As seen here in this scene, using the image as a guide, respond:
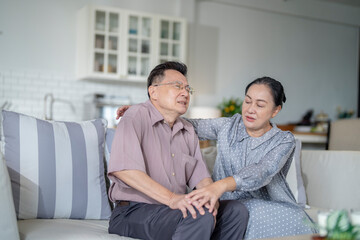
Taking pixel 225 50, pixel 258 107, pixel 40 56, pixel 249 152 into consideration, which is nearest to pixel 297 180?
pixel 249 152

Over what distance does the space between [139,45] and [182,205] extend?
3.80m

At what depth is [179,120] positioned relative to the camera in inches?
88.6

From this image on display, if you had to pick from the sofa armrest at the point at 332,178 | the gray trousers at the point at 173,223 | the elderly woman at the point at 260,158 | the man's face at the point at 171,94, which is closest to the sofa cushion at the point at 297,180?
the sofa armrest at the point at 332,178

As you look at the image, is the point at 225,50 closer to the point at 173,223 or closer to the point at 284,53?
the point at 284,53

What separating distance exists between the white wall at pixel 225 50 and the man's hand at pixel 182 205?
3.78m

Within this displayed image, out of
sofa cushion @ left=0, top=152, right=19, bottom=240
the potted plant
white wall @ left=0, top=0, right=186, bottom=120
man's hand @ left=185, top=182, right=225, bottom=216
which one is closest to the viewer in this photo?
the potted plant

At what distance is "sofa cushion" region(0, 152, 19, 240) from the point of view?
161 centimetres

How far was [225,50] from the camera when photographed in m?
6.34

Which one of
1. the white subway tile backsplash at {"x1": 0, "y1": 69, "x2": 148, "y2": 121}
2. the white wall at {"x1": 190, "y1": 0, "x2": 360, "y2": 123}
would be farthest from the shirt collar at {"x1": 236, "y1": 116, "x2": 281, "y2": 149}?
the white wall at {"x1": 190, "y1": 0, "x2": 360, "y2": 123}

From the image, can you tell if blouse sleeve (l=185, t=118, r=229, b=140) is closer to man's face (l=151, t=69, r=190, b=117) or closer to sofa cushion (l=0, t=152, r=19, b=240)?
man's face (l=151, t=69, r=190, b=117)

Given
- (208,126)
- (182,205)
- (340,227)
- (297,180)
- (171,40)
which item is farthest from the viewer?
(171,40)

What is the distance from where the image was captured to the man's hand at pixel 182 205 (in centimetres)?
171

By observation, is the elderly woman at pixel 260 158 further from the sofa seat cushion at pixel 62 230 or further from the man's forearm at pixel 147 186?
the sofa seat cushion at pixel 62 230

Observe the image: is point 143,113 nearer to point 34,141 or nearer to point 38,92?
point 34,141
